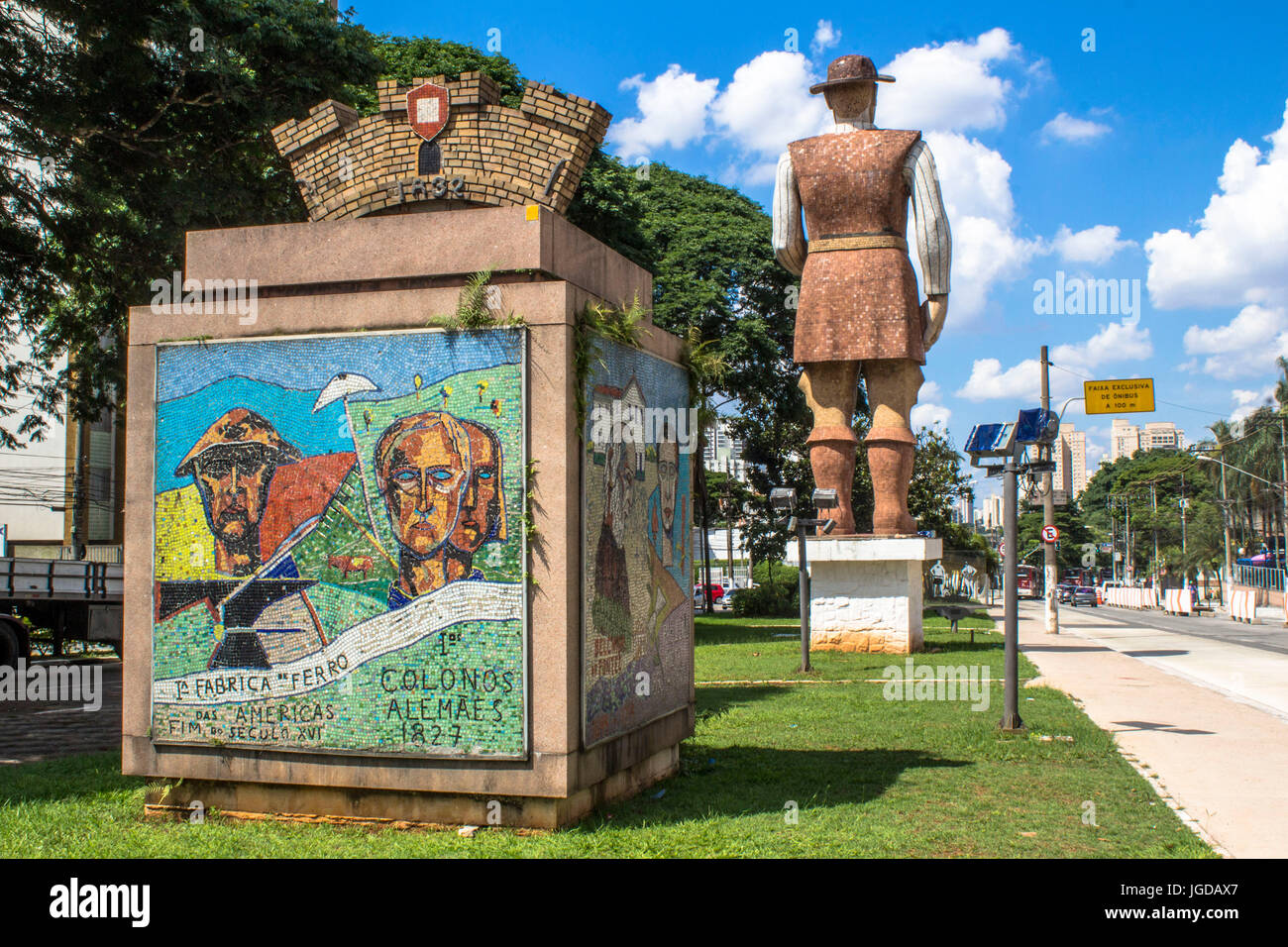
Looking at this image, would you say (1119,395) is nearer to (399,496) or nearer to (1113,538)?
(399,496)

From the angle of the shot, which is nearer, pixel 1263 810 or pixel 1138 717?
pixel 1263 810

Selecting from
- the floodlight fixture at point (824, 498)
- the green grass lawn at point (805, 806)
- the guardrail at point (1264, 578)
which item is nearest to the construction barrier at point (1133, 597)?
the guardrail at point (1264, 578)

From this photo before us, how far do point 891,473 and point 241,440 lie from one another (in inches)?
575

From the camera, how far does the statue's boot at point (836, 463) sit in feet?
65.8

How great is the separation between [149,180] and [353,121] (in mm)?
8080

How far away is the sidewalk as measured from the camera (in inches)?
Answer: 269

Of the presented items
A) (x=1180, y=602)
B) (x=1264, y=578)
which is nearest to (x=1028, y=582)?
(x=1264, y=578)

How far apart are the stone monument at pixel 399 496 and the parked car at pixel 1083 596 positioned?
57.2 m

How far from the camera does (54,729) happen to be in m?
12.4

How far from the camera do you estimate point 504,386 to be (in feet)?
21.7

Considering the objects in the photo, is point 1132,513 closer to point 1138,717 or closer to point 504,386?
point 1138,717
